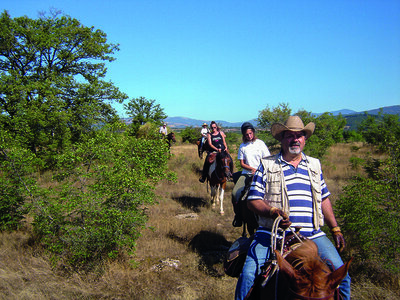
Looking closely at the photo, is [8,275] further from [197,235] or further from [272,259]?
[272,259]

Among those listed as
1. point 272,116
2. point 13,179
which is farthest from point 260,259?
point 272,116

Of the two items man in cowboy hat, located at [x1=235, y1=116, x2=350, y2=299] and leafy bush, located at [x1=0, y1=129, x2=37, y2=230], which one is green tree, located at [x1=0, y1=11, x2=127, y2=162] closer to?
leafy bush, located at [x1=0, y1=129, x2=37, y2=230]

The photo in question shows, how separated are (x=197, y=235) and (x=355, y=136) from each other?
33.1 m

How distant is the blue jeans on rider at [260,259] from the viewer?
9.02 feet

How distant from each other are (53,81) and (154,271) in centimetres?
1335

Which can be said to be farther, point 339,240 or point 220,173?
point 220,173

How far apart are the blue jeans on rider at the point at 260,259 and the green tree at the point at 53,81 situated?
36.1 feet

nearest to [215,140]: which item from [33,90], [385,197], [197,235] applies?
[197,235]

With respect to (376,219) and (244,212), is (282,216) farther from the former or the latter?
(244,212)

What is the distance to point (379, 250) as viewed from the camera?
4664mm

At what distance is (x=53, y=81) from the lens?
15367mm

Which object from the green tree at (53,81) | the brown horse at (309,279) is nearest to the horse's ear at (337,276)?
the brown horse at (309,279)

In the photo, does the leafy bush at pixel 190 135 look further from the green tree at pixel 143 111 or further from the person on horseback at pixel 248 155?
the person on horseback at pixel 248 155

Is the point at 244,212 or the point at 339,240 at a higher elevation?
the point at 339,240
